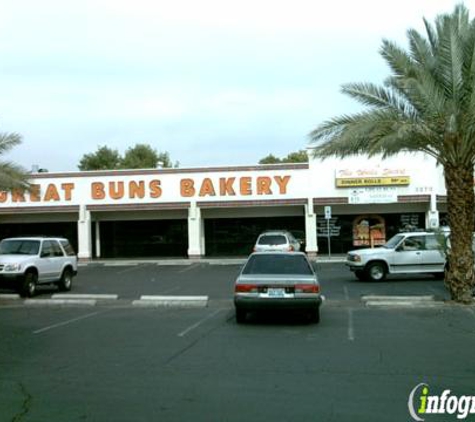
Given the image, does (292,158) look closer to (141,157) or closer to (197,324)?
(141,157)

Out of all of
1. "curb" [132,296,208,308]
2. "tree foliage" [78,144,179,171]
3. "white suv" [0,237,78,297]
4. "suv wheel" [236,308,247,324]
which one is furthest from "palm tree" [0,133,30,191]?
"tree foliage" [78,144,179,171]

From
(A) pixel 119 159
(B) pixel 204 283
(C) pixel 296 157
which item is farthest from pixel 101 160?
(B) pixel 204 283

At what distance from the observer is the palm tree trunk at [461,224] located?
54.2ft

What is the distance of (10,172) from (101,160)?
5390 centimetres

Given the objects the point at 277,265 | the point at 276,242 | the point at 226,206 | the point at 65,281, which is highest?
the point at 226,206

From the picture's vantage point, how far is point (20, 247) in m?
20.5

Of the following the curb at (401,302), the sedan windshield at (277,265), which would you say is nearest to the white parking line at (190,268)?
the curb at (401,302)

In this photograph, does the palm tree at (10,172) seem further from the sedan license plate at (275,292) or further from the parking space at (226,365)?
the sedan license plate at (275,292)

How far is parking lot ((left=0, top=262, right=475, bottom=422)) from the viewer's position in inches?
274

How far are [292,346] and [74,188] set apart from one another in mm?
29582

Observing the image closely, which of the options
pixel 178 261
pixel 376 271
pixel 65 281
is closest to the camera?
pixel 65 281

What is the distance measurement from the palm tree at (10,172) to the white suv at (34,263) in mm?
1755

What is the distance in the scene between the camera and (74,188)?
38.3 m

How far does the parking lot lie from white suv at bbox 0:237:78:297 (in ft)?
5.94
